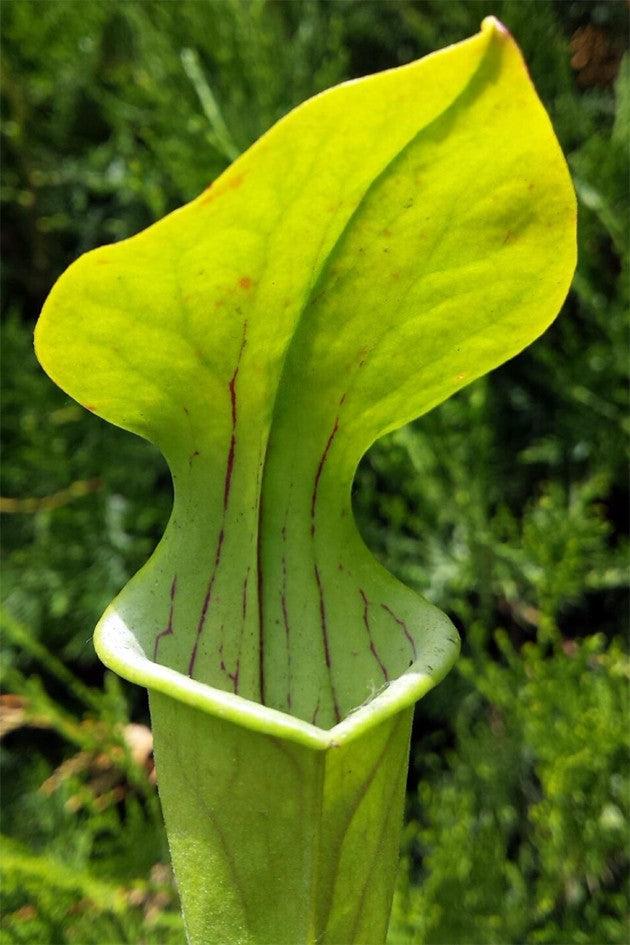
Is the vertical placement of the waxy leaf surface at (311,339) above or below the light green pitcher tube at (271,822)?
above

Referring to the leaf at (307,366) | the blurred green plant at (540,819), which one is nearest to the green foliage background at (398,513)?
the blurred green plant at (540,819)

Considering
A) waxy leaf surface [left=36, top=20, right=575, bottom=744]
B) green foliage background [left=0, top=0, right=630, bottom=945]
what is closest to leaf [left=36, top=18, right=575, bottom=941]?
waxy leaf surface [left=36, top=20, right=575, bottom=744]

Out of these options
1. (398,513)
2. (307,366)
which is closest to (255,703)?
(307,366)

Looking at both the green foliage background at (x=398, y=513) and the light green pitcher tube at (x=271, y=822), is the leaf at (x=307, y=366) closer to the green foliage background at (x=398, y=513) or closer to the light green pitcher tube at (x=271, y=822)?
the light green pitcher tube at (x=271, y=822)

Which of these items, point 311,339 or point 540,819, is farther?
point 540,819

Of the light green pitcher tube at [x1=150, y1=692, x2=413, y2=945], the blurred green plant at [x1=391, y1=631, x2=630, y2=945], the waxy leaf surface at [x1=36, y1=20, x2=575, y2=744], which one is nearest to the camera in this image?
Answer: the waxy leaf surface at [x1=36, y1=20, x2=575, y2=744]

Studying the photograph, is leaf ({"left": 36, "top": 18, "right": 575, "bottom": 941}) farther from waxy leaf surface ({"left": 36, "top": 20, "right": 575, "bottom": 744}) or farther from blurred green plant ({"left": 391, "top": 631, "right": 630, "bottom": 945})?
blurred green plant ({"left": 391, "top": 631, "right": 630, "bottom": 945})

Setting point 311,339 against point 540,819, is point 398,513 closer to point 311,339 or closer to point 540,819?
point 540,819
